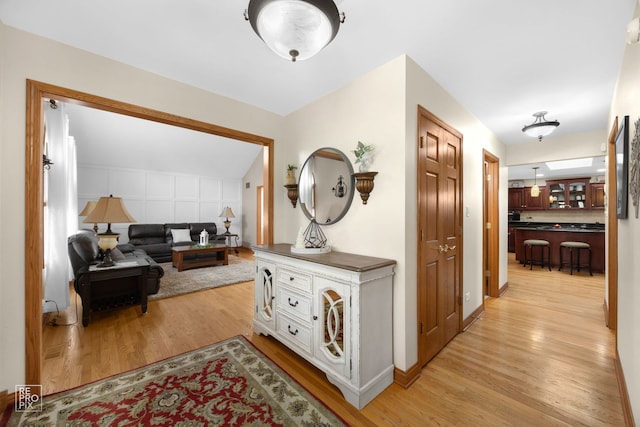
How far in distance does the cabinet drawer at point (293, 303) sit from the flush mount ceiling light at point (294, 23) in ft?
5.55

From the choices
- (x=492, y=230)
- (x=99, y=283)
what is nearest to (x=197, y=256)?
(x=99, y=283)

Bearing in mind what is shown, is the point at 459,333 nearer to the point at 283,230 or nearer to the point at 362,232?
the point at 362,232

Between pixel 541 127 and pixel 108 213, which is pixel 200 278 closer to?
pixel 108 213

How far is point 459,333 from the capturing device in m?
2.71

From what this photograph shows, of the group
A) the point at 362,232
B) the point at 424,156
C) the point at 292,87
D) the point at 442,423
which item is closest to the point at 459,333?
the point at 442,423

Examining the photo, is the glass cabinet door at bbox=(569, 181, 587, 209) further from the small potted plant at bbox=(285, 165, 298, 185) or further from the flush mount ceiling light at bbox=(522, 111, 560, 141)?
the small potted plant at bbox=(285, 165, 298, 185)

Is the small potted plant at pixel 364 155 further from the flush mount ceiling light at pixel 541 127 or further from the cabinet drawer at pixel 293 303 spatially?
the flush mount ceiling light at pixel 541 127

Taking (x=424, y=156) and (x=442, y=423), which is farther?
(x=424, y=156)

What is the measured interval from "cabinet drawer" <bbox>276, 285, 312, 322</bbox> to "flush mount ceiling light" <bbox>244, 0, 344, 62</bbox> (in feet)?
5.55

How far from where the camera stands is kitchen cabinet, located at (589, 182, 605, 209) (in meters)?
7.11

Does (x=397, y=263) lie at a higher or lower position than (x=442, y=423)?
higher

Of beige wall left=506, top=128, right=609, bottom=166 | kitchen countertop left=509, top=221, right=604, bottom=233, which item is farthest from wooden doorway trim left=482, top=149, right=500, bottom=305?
kitchen countertop left=509, top=221, right=604, bottom=233

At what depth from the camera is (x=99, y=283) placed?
3016mm

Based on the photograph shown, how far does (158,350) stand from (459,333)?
9.67ft
